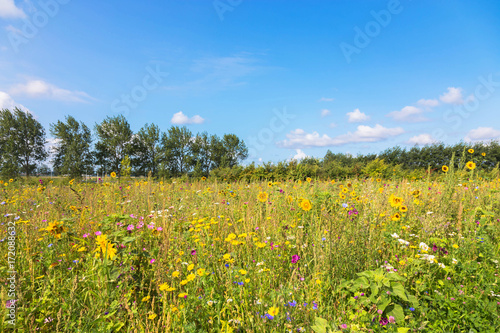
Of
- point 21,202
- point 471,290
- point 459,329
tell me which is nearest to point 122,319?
point 459,329

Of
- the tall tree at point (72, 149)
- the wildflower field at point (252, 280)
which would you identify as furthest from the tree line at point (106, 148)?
the wildflower field at point (252, 280)

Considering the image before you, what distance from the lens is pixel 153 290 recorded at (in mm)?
2215

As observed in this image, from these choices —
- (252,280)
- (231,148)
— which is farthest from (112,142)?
(252,280)

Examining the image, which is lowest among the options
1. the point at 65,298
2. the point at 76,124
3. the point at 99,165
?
the point at 65,298

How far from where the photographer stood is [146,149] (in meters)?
46.5

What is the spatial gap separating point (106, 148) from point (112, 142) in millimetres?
1791

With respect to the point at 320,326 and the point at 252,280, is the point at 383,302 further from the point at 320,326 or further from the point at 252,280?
the point at 252,280

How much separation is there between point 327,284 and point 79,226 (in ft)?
9.75

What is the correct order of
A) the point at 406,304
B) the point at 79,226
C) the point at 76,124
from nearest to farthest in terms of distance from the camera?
1. the point at 406,304
2. the point at 79,226
3. the point at 76,124

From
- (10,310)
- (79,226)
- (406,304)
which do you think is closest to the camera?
(10,310)

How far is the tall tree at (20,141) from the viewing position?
114 feet

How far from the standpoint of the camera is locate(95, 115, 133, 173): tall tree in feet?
137

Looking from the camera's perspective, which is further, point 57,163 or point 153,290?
point 57,163

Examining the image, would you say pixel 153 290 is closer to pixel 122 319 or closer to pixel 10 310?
pixel 122 319
